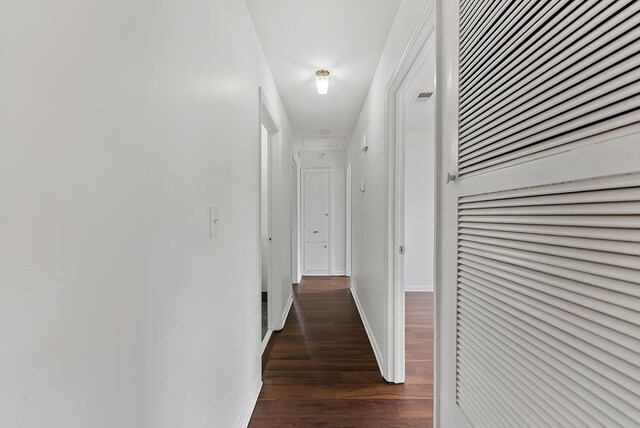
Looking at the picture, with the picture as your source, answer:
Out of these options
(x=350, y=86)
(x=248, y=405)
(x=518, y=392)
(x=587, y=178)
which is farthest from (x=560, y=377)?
(x=350, y=86)

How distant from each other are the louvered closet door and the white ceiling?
3.36 ft

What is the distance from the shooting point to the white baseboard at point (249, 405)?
168 cm

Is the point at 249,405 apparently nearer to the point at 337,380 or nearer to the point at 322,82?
the point at 337,380

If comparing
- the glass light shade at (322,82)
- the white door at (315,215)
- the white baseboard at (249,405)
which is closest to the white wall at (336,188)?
the white door at (315,215)

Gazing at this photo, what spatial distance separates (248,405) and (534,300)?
1744 millimetres

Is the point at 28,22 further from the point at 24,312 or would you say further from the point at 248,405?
Answer: the point at 248,405

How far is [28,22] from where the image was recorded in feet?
1.59

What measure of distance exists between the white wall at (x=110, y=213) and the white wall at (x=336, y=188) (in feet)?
13.8

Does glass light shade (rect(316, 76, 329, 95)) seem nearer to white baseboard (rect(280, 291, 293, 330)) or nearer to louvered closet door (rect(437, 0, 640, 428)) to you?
louvered closet door (rect(437, 0, 640, 428))

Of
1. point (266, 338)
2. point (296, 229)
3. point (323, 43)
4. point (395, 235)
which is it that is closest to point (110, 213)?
point (395, 235)

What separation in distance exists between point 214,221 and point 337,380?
1.60m

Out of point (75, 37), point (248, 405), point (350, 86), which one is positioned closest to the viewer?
point (75, 37)

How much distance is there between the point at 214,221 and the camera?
1290mm

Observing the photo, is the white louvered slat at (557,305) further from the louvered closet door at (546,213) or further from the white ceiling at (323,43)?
the white ceiling at (323,43)
